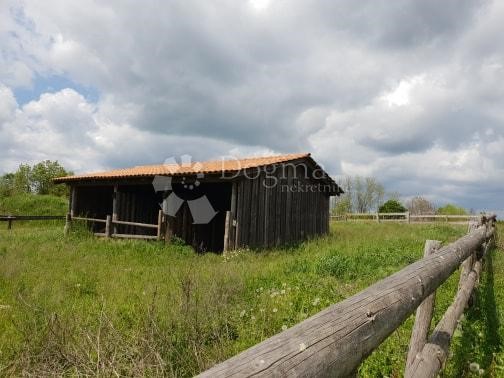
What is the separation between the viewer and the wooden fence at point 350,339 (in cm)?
112

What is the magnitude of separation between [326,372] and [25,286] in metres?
7.49

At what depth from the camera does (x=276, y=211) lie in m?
14.2

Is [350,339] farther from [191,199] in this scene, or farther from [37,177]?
[37,177]

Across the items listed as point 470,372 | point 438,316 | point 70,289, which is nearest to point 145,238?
point 70,289

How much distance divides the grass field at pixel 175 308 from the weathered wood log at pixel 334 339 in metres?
1.99

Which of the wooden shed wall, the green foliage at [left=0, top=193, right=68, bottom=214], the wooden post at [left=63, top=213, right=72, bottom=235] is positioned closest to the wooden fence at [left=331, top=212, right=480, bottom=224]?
the wooden shed wall

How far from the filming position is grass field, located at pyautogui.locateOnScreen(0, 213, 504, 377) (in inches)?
149

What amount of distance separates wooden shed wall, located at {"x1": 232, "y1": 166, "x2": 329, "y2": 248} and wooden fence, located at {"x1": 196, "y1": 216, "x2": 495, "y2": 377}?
32.6 feet

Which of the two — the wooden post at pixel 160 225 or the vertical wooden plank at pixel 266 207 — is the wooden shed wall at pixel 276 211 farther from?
the wooden post at pixel 160 225

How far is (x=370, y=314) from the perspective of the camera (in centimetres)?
165

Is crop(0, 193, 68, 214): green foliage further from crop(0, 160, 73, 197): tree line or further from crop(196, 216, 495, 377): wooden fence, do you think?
crop(196, 216, 495, 377): wooden fence

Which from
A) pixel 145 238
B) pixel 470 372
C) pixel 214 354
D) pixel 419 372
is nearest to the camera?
pixel 419 372

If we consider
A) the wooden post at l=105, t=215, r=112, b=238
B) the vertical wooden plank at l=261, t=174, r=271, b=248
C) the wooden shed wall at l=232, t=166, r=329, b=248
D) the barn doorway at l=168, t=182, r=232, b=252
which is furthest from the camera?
the barn doorway at l=168, t=182, r=232, b=252

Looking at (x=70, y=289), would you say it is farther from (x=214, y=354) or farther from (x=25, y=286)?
(x=214, y=354)
